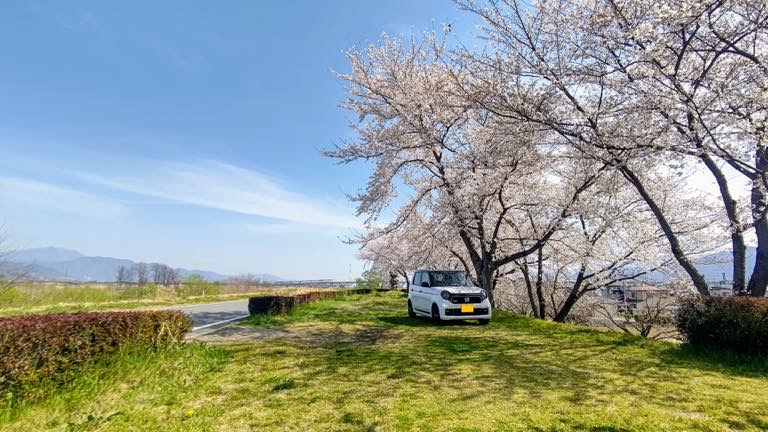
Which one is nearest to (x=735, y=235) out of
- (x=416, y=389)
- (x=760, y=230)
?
(x=760, y=230)

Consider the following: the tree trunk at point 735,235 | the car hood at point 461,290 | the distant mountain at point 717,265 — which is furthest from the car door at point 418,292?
the distant mountain at point 717,265

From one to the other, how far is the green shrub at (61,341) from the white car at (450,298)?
6897mm

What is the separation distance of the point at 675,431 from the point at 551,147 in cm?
881

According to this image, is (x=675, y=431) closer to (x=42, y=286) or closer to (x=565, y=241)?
(x=565, y=241)

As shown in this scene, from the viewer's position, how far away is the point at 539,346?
308 inches

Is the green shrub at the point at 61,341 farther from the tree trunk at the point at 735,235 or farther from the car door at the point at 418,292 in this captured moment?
the tree trunk at the point at 735,235

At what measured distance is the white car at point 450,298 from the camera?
10609 mm

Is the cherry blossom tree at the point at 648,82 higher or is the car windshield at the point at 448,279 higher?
the cherry blossom tree at the point at 648,82

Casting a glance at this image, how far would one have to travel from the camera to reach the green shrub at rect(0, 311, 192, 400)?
13.0ft

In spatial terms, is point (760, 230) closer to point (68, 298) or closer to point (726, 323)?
point (726, 323)

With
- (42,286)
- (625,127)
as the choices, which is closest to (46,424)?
(625,127)

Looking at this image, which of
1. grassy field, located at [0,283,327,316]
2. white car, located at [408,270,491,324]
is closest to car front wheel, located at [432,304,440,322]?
white car, located at [408,270,491,324]

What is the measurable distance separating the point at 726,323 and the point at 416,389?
5.54m

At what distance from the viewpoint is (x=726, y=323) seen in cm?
645
